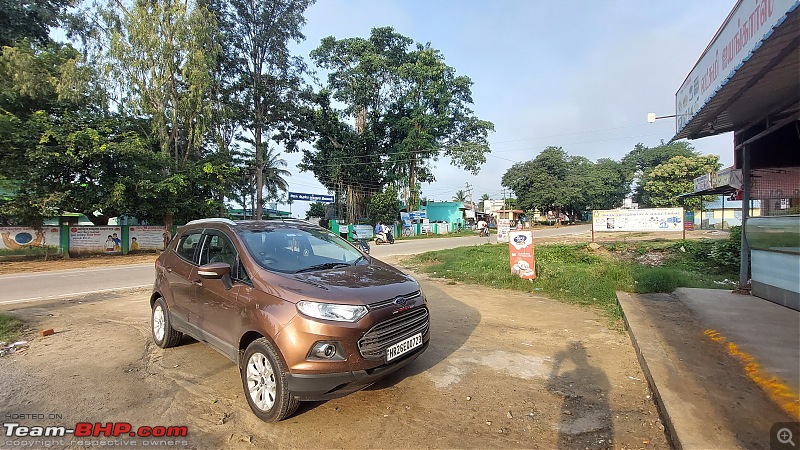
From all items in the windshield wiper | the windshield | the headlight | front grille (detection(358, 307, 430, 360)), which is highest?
the windshield

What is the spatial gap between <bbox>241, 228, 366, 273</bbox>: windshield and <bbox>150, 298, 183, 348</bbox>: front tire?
1788 millimetres

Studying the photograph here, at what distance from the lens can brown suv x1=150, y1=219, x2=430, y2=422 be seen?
2855 mm

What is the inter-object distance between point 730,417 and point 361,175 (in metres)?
38.5

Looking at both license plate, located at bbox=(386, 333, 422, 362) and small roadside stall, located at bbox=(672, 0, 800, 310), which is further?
small roadside stall, located at bbox=(672, 0, 800, 310)

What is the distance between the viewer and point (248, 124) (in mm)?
32312

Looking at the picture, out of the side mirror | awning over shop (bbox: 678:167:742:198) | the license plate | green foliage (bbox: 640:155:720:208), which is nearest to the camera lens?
the license plate

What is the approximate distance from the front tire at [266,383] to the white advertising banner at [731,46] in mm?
4853

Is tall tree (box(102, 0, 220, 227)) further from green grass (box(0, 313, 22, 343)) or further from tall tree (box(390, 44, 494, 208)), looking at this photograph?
tall tree (box(390, 44, 494, 208))

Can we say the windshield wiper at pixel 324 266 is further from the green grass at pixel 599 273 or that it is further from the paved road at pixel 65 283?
the paved road at pixel 65 283

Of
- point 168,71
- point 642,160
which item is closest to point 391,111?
point 168,71

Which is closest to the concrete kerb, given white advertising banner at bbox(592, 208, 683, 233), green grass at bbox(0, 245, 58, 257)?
white advertising banner at bbox(592, 208, 683, 233)

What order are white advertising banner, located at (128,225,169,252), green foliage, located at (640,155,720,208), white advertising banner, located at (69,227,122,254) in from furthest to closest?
green foliage, located at (640,155,720,208)
white advertising banner, located at (128,225,169,252)
white advertising banner, located at (69,227,122,254)

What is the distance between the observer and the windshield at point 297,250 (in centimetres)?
358

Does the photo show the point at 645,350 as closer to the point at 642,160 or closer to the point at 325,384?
the point at 325,384
